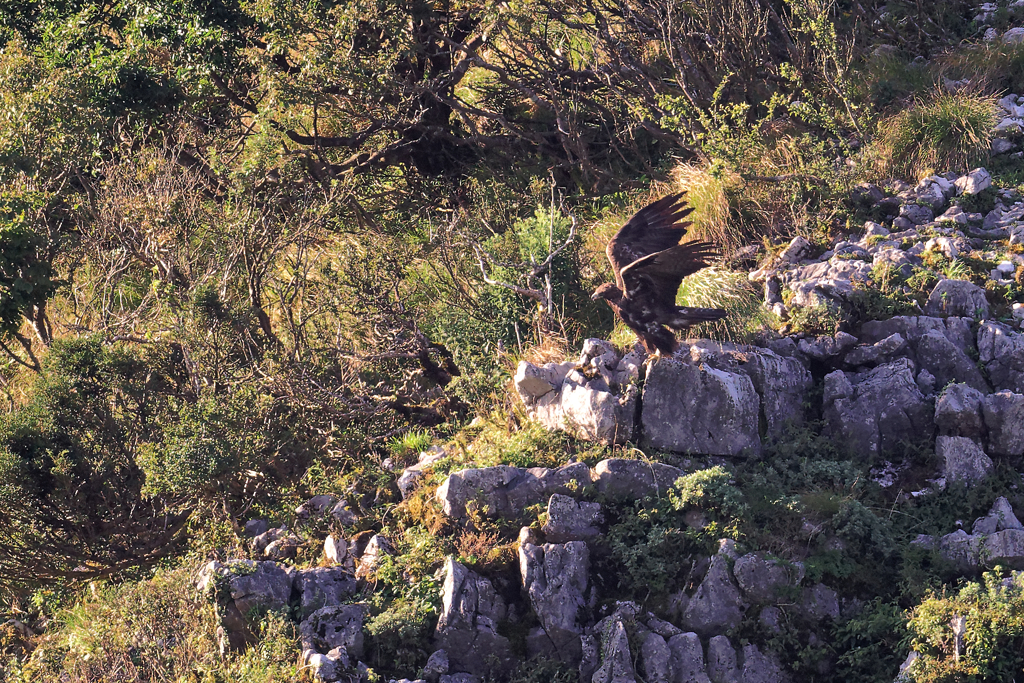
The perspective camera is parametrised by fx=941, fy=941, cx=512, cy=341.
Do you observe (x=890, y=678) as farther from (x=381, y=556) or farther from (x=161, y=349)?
(x=161, y=349)

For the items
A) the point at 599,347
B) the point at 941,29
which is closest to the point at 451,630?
the point at 599,347

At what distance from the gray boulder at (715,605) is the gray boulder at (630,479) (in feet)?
2.59

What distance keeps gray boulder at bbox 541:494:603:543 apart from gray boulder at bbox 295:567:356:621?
58.9 inches

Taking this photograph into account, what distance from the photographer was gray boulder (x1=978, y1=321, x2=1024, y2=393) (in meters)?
7.33

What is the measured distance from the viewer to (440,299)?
32.6ft

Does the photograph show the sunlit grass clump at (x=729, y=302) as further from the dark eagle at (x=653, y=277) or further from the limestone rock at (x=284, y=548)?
the limestone rock at (x=284, y=548)

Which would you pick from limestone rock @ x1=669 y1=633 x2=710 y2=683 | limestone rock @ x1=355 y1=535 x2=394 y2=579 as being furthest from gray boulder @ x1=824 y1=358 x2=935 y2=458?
limestone rock @ x1=355 y1=535 x2=394 y2=579

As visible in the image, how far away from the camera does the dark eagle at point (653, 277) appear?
6.96 meters

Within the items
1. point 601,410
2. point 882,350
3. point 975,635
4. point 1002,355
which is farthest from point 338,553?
point 1002,355

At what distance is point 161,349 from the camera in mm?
9234

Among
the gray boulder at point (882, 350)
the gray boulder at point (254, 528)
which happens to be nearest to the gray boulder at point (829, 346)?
the gray boulder at point (882, 350)

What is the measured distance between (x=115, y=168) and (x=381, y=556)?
22.1 feet

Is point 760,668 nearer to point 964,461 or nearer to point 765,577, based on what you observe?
point 765,577

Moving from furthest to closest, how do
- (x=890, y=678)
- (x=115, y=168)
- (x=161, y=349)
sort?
(x=115, y=168) < (x=161, y=349) < (x=890, y=678)
